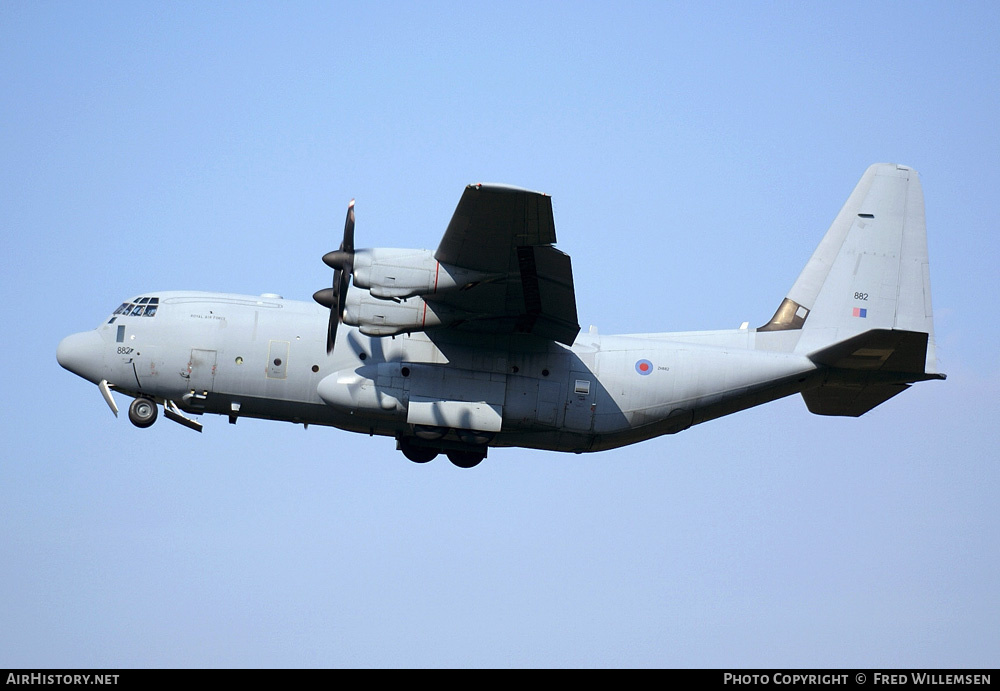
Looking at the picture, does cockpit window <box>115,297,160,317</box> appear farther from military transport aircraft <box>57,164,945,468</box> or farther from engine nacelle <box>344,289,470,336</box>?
engine nacelle <box>344,289,470,336</box>

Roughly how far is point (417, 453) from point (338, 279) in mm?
4276

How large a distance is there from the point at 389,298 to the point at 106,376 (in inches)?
252

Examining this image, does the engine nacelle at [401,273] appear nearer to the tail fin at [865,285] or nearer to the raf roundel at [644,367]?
the raf roundel at [644,367]

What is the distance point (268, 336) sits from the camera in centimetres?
2000

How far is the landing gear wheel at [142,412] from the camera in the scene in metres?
20.5

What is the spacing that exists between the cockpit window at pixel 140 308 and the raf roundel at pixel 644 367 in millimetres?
9006

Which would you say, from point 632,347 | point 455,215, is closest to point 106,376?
point 455,215

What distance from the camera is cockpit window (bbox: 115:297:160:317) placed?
20.5m

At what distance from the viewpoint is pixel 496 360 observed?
20.0 meters

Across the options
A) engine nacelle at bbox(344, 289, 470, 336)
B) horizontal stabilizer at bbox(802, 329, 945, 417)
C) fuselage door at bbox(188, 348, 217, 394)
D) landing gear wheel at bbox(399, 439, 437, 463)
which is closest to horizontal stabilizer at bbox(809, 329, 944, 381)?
horizontal stabilizer at bbox(802, 329, 945, 417)

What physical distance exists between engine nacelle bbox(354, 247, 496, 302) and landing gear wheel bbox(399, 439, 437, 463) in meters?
4.60

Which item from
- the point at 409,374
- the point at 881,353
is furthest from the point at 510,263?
the point at 881,353

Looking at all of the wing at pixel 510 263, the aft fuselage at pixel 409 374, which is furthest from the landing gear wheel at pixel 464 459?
the wing at pixel 510 263
